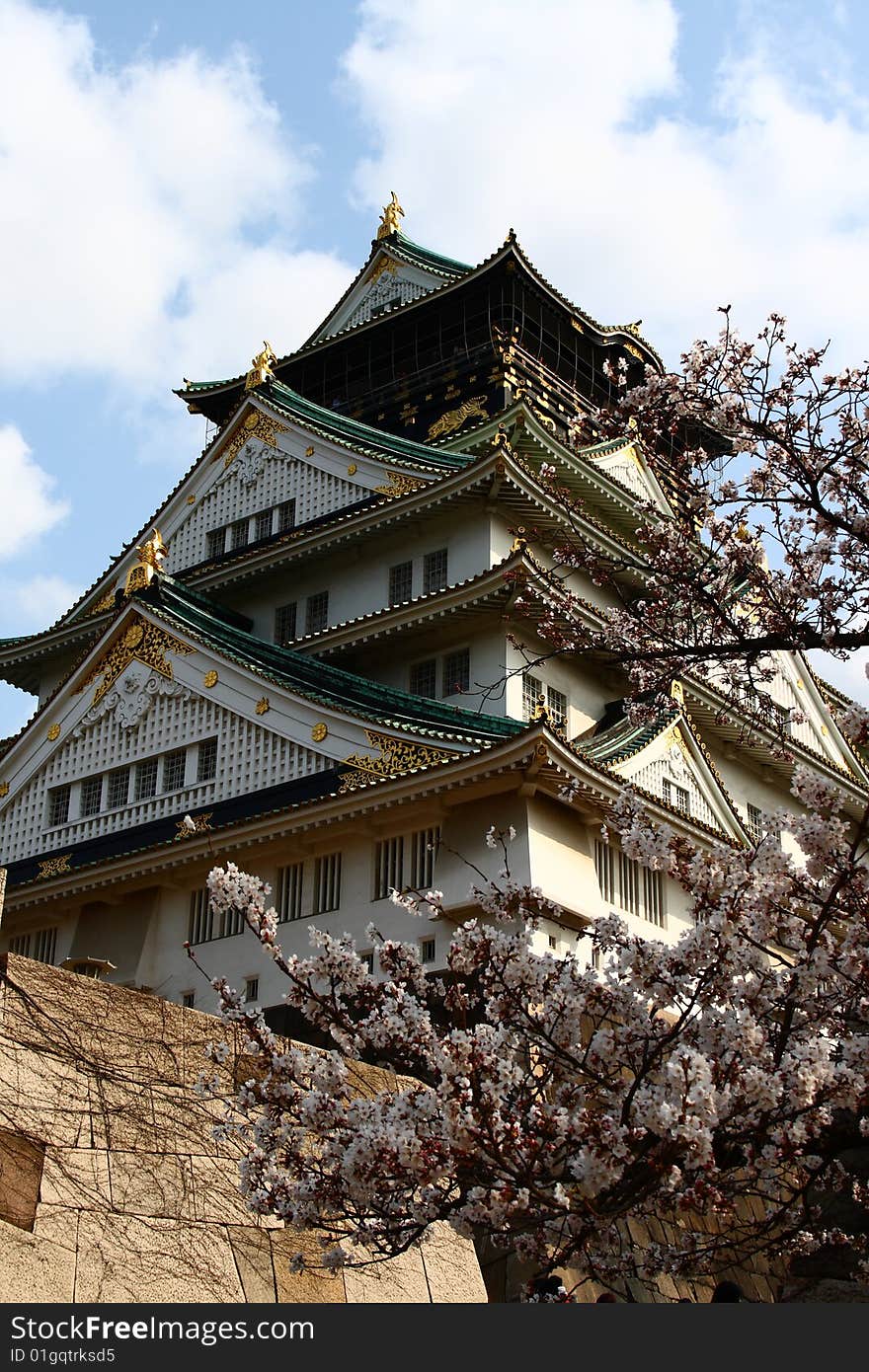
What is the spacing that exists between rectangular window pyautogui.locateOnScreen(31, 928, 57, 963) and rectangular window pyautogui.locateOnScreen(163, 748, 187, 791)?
305 cm

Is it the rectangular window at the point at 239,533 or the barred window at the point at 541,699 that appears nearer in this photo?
the barred window at the point at 541,699

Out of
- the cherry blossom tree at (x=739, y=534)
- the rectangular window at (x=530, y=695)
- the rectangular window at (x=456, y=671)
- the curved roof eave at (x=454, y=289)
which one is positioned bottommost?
the cherry blossom tree at (x=739, y=534)

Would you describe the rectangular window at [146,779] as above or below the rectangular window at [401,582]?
below

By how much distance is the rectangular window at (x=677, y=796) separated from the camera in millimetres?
24672

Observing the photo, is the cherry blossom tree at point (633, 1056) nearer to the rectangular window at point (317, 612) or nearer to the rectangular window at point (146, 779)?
the rectangular window at point (146, 779)

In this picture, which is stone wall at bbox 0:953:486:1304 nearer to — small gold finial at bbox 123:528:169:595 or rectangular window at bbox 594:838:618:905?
rectangular window at bbox 594:838:618:905

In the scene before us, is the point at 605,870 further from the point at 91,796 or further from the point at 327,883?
the point at 91,796

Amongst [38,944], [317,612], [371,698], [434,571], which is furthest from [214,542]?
[38,944]

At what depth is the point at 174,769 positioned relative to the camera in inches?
983

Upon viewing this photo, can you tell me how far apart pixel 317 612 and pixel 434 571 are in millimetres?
2962

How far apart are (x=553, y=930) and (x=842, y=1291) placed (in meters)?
7.81

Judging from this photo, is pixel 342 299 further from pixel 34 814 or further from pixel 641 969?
pixel 641 969

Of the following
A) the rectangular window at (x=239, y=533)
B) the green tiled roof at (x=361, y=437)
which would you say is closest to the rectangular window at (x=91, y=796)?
the rectangular window at (x=239, y=533)

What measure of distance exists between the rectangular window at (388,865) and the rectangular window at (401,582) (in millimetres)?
7353
